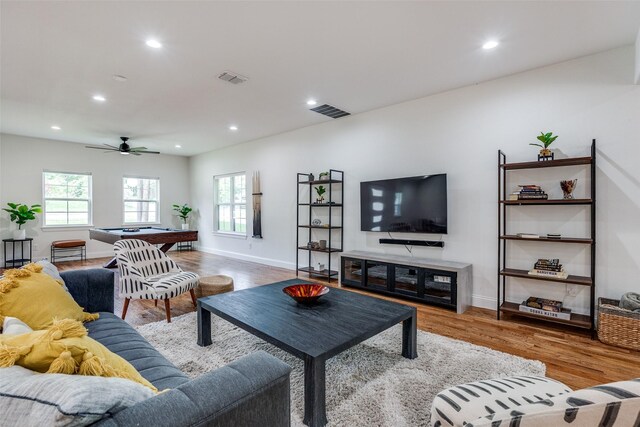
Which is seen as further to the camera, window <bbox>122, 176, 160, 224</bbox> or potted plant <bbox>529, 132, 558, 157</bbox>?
window <bbox>122, 176, 160, 224</bbox>

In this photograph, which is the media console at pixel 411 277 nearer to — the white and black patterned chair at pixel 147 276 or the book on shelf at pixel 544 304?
the book on shelf at pixel 544 304

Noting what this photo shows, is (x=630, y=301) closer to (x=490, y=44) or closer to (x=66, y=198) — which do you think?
(x=490, y=44)

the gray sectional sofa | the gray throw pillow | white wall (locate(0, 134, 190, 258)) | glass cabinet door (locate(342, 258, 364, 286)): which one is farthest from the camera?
white wall (locate(0, 134, 190, 258))

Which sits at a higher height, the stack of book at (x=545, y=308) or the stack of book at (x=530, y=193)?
the stack of book at (x=530, y=193)

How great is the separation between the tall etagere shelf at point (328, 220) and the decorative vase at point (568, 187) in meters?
2.89

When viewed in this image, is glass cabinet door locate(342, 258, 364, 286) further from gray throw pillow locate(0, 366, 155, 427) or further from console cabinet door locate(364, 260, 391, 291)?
gray throw pillow locate(0, 366, 155, 427)

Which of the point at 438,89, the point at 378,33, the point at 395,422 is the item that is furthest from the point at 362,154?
the point at 395,422

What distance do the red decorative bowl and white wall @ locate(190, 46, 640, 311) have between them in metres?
2.16

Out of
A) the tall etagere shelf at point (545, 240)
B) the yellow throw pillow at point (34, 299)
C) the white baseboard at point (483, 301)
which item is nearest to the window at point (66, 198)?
the yellow throw pillow at point (34, 299)

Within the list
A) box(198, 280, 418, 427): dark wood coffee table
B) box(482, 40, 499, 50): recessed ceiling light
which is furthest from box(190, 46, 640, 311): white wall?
box(198, 280, 418, 427): dark wood coffee table

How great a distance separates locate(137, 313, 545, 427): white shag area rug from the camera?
178 cm

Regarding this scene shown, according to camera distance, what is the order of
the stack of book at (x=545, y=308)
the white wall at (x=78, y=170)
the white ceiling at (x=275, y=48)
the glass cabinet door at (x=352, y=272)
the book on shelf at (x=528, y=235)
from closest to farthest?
the white ceiling at (x=275, y=48) < the stack of book at (x=545, y=308) < the book on shelf at (x=528, y=235) < the glass cabinet door at (x=352, y=272) < the white wall at (x=78, y=170)

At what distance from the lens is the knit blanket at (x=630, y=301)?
2.63 meters

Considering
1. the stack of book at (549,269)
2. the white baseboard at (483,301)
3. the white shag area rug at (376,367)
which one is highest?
the stack of book at (549,269)
